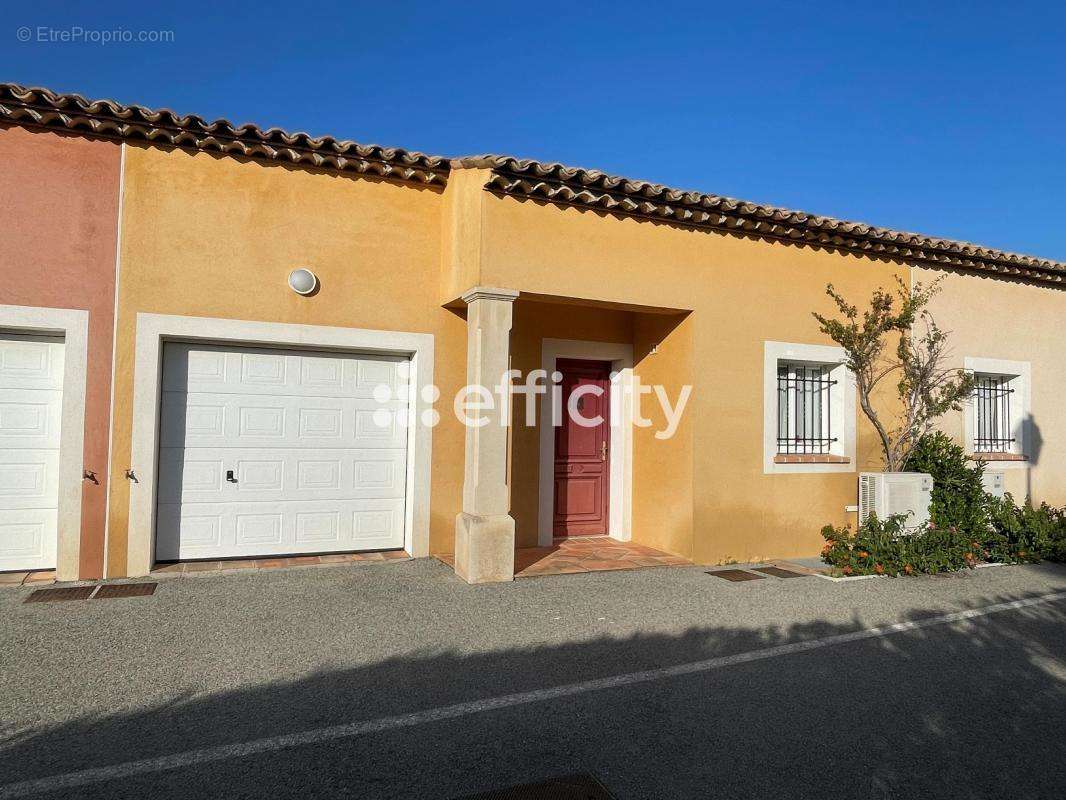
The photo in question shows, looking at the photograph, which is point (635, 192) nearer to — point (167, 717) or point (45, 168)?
point (45, 168)

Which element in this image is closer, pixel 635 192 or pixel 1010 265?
pixel 635 192

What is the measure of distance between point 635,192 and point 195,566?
5.84 meters

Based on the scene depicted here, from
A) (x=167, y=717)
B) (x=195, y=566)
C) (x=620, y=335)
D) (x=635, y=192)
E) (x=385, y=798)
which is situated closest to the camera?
(x=385, y=798)

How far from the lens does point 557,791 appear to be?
3.27m

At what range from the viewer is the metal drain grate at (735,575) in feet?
25.5

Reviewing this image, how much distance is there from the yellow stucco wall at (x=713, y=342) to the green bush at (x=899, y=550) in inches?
26.3

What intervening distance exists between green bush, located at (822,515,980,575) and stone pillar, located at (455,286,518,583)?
3.77 metres

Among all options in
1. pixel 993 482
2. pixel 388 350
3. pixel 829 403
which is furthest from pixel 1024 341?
pixel 388 350

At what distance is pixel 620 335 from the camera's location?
9.55 metres

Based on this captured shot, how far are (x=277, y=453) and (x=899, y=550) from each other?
6782 mm

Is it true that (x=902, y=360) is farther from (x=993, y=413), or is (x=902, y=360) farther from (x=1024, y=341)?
(x=1024, y=341)

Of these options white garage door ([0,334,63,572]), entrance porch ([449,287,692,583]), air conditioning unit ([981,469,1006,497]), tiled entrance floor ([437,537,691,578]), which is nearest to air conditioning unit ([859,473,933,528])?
air conditioning unit ([981,469,1006,497])

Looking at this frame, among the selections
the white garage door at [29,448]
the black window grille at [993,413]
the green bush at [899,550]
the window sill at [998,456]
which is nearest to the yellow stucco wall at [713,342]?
the green bush at [899,550]

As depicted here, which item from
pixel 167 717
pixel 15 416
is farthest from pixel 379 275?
pixel 167 717
